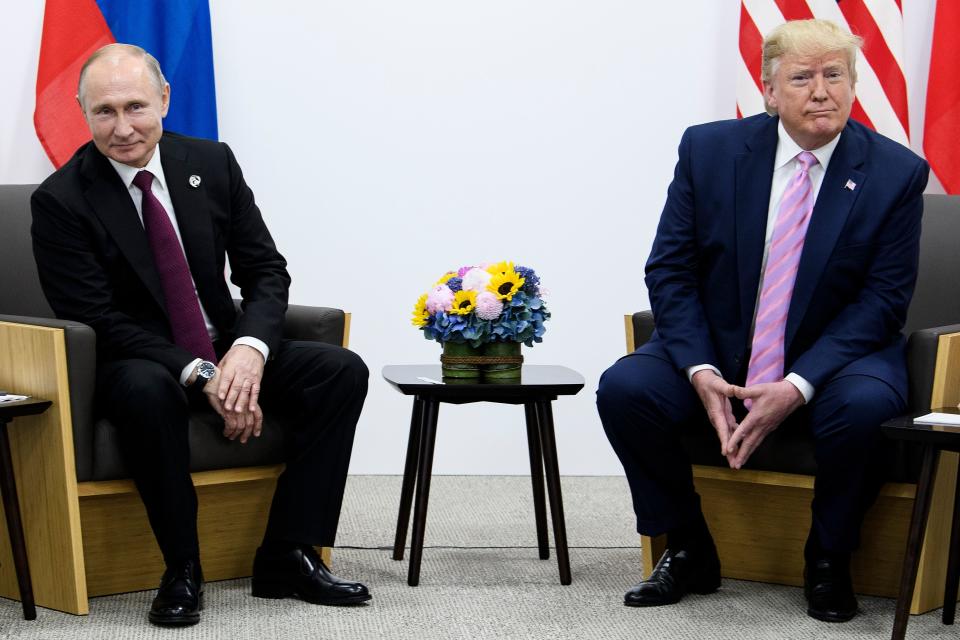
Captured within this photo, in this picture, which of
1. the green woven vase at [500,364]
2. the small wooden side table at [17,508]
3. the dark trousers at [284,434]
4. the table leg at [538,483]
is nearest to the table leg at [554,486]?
the green woven vase at [500,364]

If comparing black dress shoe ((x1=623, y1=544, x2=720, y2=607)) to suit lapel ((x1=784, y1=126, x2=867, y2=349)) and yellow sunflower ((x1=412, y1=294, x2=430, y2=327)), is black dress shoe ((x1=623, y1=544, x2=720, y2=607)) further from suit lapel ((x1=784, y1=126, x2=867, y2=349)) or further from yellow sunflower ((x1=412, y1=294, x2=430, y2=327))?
yellow sunflower ((x1=412, y1=294, x2=430, y2=327))

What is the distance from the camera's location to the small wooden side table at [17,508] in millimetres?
2473

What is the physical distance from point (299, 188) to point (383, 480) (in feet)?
3.39

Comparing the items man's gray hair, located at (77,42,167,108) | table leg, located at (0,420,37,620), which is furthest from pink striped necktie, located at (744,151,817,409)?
table leg, located at (0,420,37,620)

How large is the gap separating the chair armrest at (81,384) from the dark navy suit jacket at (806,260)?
1218mm

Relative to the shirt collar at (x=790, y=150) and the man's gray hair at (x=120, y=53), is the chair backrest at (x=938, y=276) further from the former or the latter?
the man's gray hair at (x=120, y=53)

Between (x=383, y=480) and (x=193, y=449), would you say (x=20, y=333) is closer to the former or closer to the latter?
(x=193, y=449)

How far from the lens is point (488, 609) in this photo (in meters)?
2.65

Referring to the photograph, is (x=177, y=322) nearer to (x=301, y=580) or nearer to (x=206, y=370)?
(x=206, y=370)

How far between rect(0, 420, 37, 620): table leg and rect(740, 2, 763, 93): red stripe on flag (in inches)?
100

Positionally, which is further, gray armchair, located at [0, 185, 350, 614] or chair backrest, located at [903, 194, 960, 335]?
chair backrest, located at [903, 194, 960, 335]

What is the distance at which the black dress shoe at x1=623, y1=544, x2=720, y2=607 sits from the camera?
8.82 feet

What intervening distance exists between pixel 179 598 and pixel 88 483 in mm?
307

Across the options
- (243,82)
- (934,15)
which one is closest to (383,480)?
(243,82)
